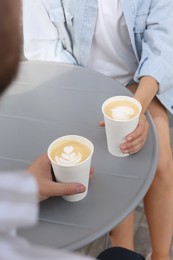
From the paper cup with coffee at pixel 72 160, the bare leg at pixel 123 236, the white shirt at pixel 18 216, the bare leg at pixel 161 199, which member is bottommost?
the bare leg at pixel 123 236

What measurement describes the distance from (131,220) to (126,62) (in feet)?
1.97

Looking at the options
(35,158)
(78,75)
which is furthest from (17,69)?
(78,75)

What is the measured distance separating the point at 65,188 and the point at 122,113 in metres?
0.26

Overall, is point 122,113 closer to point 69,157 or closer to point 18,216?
point 69,157

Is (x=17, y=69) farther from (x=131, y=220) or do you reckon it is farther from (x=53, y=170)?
(x=131, y=220)

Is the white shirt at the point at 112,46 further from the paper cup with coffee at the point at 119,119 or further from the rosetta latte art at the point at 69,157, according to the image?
the rosetta latte art at the point at 69,157

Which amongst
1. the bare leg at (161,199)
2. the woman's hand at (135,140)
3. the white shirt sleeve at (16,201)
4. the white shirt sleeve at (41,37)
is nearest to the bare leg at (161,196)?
the bare leg at (161,199)

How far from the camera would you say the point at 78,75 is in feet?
4.71

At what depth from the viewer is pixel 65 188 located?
3.06 ft

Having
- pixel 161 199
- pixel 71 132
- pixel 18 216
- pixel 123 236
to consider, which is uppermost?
pixel 18 216

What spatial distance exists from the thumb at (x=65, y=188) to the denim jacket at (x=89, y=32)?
1.97 ft

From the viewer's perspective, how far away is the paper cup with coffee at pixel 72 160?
0.92m

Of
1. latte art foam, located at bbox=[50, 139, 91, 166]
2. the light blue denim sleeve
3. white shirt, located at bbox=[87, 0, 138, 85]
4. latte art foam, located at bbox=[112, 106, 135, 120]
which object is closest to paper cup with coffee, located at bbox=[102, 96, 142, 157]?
latte art foam, located at bbox=[112, 106, 135, 120]

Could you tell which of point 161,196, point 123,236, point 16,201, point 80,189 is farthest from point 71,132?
point 16,201
